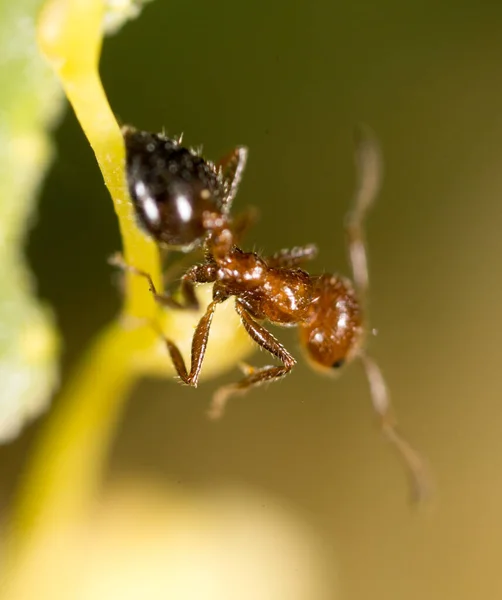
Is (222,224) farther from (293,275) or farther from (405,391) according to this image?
(405,391)

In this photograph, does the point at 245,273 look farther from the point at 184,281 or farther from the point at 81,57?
the point at 81,57

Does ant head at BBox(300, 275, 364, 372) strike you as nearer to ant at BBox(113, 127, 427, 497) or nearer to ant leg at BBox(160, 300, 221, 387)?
ant at BBox(113, 127, 427, 497)

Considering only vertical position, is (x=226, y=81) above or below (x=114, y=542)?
above

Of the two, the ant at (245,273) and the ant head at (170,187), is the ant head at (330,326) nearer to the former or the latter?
the ant at (245,273)

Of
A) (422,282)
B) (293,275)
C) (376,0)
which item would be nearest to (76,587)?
(293,275)

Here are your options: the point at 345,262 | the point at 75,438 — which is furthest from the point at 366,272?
the point at 75,438

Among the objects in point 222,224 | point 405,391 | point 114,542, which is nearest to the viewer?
point 222,224
